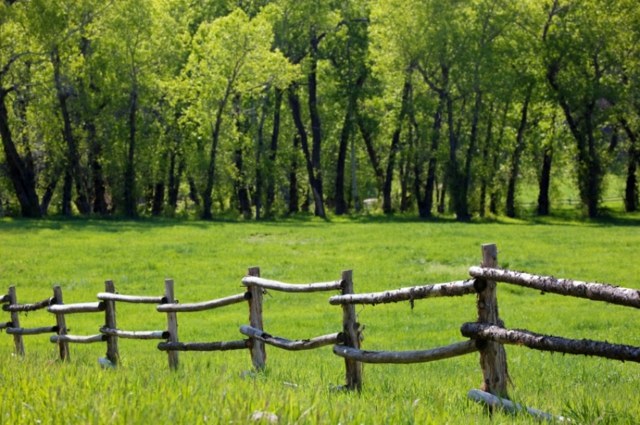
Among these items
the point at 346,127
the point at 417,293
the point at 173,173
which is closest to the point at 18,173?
the point at 173,173

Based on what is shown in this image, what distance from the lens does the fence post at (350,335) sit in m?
10.2

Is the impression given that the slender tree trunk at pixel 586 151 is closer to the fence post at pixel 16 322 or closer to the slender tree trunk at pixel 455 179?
the slender tree trunk at pixel 455 179

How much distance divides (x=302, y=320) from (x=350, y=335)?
12.2m

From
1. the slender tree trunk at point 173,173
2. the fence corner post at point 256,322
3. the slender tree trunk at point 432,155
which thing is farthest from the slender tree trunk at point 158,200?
the fence corner post at point 256,322

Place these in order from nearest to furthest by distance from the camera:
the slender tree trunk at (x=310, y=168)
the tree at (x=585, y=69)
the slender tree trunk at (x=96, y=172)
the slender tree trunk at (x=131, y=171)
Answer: the slender tree trunk at (x=131, y=171) → the slender tree trunk at (x=96, y=172) → the tree at (x=585, y=69) → the slender tree trunk at (x=310, y=168)

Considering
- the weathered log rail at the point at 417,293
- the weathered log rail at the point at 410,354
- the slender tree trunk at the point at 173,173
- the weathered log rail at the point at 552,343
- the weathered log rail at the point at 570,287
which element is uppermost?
the slender tree trunk at the point at 173,173

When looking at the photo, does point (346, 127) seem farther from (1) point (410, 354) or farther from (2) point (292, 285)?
(1) point (410, 354)

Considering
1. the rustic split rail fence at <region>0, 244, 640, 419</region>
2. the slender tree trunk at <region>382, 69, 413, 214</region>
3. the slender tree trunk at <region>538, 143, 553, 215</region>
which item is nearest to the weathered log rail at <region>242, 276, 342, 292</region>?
the rustic split rail fence at <region>0, 244, 640, 419</region>

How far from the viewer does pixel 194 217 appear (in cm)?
5744

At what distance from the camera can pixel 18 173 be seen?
51.4 metres

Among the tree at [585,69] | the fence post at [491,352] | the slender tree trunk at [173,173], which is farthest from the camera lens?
the slender tree trunk at [173,173]

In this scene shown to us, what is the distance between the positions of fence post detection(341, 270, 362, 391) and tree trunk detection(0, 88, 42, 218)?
143ft

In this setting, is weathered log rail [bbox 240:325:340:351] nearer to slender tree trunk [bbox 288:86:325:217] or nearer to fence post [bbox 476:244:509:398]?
fence post [bbox 476:244:509:398]

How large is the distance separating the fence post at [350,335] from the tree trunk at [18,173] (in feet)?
143
